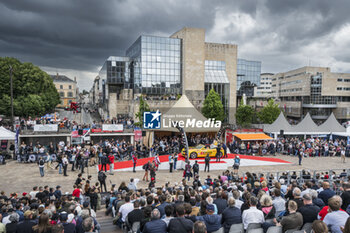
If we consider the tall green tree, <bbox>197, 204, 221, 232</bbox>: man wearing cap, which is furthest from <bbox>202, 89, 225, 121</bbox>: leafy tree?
<bbox>197, 204, 221, 232</bbox>: man wearing cap

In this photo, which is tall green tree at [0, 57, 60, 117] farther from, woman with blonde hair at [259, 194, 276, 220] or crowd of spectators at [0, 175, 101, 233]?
woman with blonde hair at [259, 194, 276, 220]

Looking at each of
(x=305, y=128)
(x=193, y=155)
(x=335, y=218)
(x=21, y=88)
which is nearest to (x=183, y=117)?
(x=193, y=155)

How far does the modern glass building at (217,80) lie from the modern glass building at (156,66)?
6.13 meters

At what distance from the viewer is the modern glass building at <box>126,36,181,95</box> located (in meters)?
46.1

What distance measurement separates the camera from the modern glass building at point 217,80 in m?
49.9

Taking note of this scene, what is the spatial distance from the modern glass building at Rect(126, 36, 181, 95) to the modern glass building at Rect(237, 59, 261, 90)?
26.2 metres

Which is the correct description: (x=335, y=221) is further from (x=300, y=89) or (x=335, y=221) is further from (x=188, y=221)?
(x=300, y=89)

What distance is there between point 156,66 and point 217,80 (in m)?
12.9

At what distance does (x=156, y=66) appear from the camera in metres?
46.9

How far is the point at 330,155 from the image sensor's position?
2620cm

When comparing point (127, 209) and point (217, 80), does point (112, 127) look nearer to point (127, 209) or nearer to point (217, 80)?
point (127, 209)

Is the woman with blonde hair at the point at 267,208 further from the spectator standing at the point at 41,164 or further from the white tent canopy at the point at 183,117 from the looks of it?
the white tent canopy at the point at 183,117

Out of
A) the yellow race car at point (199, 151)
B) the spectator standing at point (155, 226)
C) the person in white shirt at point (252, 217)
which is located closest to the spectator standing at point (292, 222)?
the person in white shirt at point (252, 217)

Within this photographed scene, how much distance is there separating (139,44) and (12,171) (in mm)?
33702
